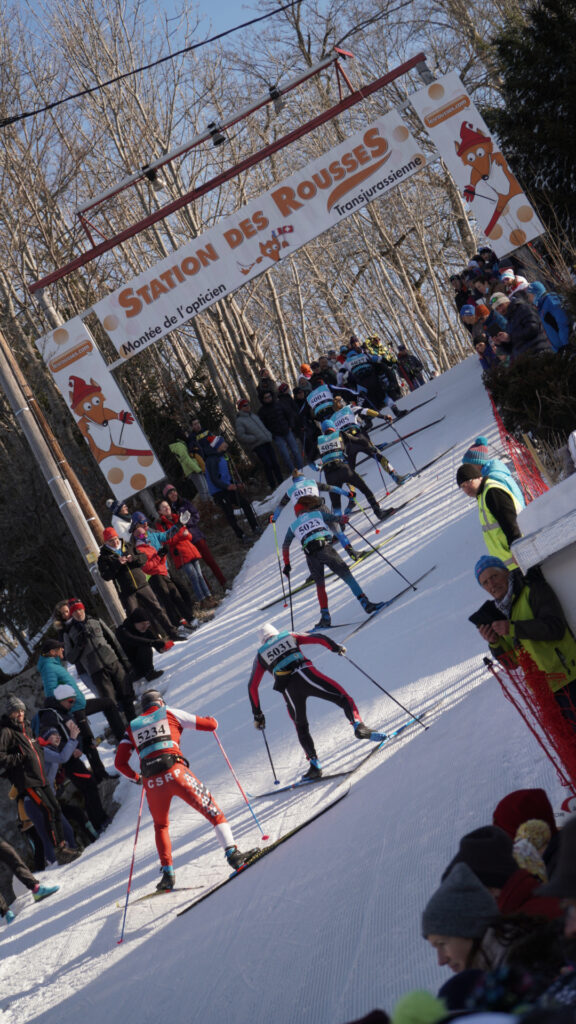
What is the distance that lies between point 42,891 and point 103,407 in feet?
28.4

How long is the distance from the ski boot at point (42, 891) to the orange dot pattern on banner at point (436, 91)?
1332cm

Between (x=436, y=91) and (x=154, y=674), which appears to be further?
(x=436, y=91)

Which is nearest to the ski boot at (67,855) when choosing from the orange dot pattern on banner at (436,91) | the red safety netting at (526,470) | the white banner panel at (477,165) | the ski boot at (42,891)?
the ski boot at (42,891)

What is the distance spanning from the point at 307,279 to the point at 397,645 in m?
32.5

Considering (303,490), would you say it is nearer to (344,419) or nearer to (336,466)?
(336,466)

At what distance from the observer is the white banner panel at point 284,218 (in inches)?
626

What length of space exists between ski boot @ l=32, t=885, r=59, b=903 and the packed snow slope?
11cm

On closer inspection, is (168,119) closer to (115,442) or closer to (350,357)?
(350,357)

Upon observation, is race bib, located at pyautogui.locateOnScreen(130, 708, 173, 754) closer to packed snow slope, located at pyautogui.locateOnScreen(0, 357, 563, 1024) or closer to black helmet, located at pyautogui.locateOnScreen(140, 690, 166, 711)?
black helmet, located at pyautogui.locateOnScreen(140, 690, 166, 711)

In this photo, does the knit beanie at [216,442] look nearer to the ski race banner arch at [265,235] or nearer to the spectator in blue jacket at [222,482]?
the spectator in blue jacket at [222,482]

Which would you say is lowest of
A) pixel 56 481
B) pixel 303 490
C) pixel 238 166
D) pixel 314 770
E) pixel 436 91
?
pixel 314 770

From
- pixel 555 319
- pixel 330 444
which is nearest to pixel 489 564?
pixel 555 319

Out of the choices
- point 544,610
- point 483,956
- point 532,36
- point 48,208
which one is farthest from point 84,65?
point 483,956

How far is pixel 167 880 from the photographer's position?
7.07 meters
